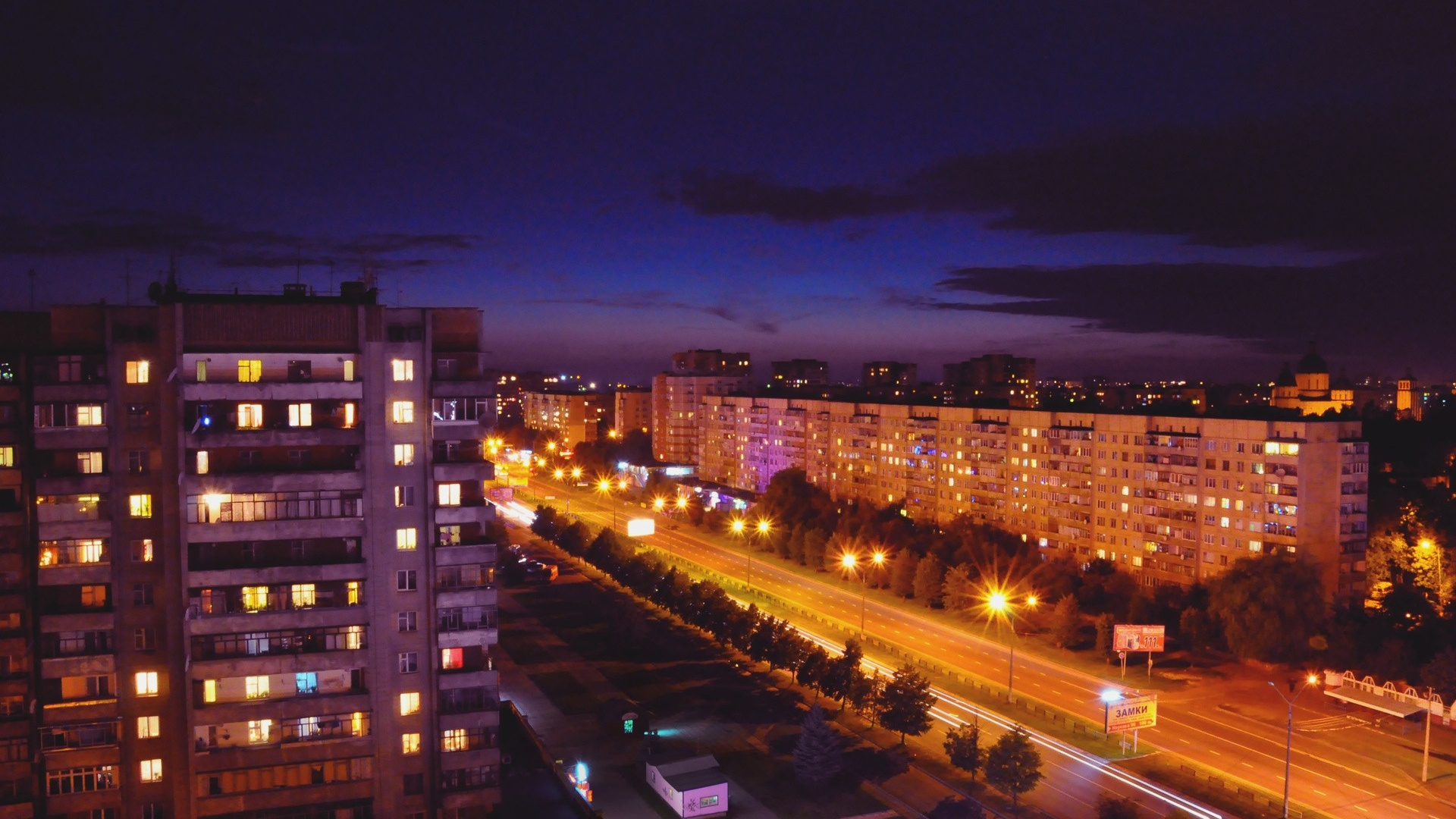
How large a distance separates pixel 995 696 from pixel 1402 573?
4268 centimetres

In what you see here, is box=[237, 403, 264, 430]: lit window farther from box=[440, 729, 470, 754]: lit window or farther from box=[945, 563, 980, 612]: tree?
box=[945, 563, 980, 612]: tree

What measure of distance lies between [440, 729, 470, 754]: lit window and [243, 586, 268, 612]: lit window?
26.3 ft

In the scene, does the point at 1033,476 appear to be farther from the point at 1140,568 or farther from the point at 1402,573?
the point at 1402,573

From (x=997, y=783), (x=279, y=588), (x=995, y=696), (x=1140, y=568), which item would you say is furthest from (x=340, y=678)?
(x=1140, y=568)

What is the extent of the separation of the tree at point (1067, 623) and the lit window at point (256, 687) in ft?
178

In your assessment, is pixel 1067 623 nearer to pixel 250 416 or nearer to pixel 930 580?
pixel 930 580

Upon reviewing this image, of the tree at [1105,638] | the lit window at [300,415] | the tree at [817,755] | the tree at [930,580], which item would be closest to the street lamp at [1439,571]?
the tree at [1105,638]

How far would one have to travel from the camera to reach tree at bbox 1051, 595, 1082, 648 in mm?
70375

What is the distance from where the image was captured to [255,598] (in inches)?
1371

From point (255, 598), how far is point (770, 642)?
35.2 meters

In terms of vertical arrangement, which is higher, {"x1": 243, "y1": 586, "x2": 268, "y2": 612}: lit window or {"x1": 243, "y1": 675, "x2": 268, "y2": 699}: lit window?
{"x1": 243, "y1": 586, "x2": 268, "y2": 612}: lit window

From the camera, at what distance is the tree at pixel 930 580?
82.6 meters

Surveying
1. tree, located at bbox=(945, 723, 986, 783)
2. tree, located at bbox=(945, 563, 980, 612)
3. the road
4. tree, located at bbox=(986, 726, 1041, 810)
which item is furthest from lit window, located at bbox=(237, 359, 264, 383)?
tree, located at bbox=(945, 563, 980, 612)

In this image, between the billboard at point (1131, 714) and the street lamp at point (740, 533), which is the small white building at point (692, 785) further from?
the street lamp at point (740, 533)
